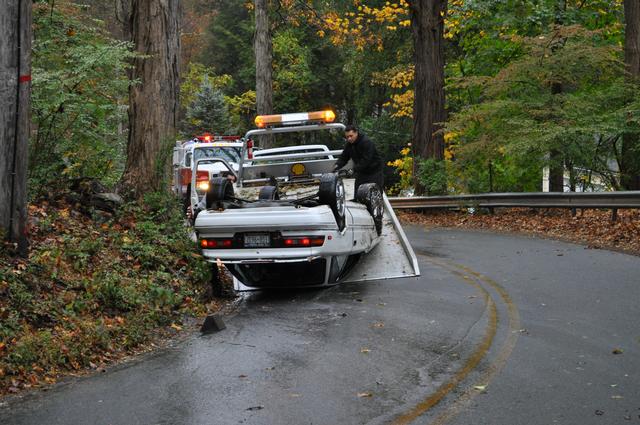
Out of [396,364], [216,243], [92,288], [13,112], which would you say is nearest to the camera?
[396,364]

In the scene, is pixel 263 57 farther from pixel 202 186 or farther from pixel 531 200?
pixel 531 200

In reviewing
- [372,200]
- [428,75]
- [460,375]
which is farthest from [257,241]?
[428,75]

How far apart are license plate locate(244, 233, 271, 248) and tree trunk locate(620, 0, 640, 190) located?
1171 centimetres

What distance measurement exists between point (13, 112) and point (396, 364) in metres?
4.97

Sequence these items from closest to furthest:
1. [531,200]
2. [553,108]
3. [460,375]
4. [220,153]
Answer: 1. [460,375]
2. [553,108]
3. [531,200]
4. [220,153]

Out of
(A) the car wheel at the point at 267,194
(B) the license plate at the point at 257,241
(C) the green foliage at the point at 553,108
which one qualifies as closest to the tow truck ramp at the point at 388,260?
(A) the car wheel at the point at 267,194

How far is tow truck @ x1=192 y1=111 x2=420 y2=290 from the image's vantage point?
10055mm

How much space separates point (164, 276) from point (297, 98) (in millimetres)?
40719

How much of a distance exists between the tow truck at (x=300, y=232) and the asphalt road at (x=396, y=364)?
1.31 ft

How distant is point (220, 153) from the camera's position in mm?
23109

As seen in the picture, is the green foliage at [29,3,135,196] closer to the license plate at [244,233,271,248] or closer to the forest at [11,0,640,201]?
the forest at [11,0,640,201]

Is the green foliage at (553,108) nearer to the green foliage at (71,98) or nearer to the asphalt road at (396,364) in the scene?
the asphalt road at (396,364)

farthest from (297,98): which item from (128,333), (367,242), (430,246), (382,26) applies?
(128,333)

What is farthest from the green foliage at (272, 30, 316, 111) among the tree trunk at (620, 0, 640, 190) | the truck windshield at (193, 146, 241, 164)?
the tree trunk at (620, 0, 640, 190)
